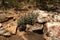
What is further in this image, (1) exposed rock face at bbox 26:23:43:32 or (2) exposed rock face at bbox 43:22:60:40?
(1) exposed rock face at bbox 26:23:43:32

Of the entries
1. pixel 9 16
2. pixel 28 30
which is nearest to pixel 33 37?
pixel 28 30

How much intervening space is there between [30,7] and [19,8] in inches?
21.2

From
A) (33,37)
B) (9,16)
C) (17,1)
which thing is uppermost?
(17,1)

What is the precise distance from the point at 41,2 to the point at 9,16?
6.53 feet

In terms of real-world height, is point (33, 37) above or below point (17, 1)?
below

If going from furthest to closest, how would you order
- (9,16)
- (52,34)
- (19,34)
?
(9,16) < (19,34) < (52,34)

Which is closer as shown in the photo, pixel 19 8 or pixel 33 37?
pixel 33 37

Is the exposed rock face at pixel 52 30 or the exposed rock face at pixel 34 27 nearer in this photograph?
the exposed rock face at pixel 52 30

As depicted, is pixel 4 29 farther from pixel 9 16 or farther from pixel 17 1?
pixel 17 1

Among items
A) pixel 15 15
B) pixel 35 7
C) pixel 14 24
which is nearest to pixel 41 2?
pixel 35 7

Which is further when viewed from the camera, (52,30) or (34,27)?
(34,27)

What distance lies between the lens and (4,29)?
20.0ft

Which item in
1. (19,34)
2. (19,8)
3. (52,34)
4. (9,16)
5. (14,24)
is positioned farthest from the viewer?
(19,8)

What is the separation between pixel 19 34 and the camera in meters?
5.93
